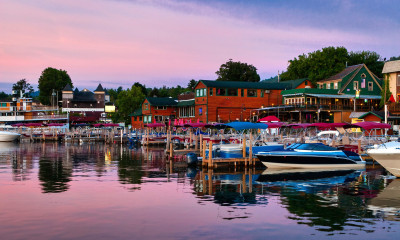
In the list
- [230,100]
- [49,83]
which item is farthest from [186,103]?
[49,83]

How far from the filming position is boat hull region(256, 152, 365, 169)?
36.3 metres

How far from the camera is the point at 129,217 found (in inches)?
783

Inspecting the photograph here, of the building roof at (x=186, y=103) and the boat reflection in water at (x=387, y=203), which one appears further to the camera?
the building roof at (x=186, y=103)

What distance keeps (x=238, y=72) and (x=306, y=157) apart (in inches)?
3568

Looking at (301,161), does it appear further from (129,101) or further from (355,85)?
(129,101)

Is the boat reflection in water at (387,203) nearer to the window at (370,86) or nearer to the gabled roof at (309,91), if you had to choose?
the gabled roof at (309,91)

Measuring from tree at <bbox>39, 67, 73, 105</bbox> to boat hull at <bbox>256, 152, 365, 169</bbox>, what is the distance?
146 m

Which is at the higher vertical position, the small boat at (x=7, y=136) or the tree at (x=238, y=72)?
the tree at (x=238, y=72)

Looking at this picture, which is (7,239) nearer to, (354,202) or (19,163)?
(354,202)

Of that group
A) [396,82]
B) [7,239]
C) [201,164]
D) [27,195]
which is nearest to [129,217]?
[7,239]

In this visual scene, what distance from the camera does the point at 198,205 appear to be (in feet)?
74.4

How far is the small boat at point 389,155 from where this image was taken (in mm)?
30375

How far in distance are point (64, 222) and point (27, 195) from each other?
7.80 meters

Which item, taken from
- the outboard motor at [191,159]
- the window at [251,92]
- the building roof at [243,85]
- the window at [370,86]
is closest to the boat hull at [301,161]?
the outboard motor at [191,159]
